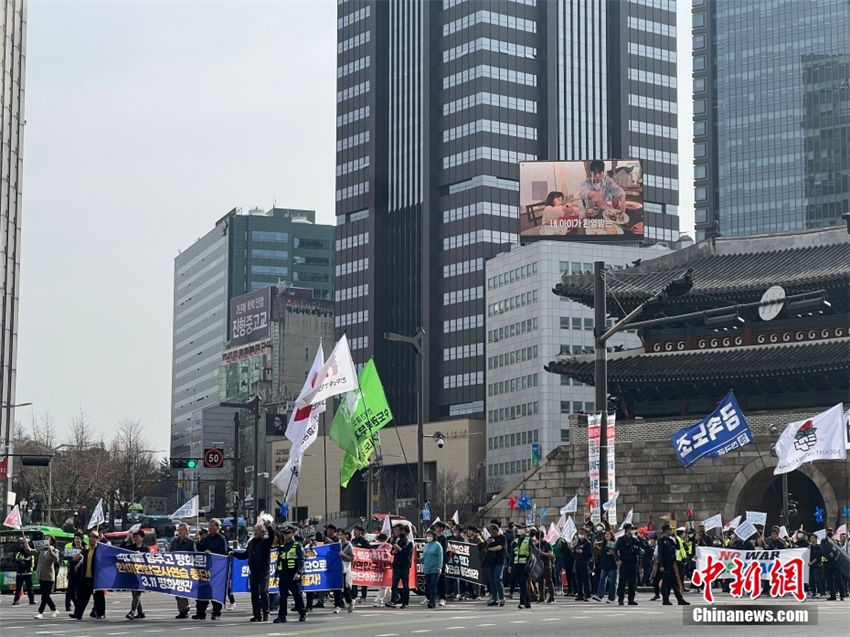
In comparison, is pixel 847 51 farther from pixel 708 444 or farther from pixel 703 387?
pixel 708 444

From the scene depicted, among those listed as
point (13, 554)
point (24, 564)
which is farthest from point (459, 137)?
point (24, 564)

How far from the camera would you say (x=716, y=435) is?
42031 mm

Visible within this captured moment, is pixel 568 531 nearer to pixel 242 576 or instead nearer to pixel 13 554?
pixel 242 576

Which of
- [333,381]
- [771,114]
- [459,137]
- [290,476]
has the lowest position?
[290,476]

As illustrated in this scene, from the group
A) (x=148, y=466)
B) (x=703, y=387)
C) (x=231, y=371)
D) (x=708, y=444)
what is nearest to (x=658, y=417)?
(x=703, y=387)

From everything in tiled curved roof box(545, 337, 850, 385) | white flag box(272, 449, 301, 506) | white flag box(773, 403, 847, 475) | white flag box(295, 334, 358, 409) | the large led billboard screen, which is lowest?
white flag box(272, 449, 301, 506)

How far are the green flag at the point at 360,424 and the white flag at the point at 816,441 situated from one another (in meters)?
10.6

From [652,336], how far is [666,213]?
7782 centimetres

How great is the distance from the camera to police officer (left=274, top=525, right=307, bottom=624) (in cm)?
2773

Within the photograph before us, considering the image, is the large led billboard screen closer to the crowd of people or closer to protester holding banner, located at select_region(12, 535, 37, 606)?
the crowd of people

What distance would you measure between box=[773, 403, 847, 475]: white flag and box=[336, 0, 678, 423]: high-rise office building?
93.7 metres

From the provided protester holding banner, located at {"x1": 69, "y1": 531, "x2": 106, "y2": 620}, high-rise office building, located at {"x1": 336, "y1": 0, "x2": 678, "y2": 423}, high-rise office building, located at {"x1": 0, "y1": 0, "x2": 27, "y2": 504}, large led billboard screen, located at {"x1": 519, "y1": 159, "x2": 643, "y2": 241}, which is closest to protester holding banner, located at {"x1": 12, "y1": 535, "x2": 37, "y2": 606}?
protester holding banner, located at {"x1": 69, "y1": 531, "x2": 106, "y2": 620}

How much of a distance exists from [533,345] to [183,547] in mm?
95684

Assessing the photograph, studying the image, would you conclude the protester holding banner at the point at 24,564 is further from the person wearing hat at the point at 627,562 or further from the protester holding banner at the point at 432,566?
the person wearing hat at the point at 627,562
